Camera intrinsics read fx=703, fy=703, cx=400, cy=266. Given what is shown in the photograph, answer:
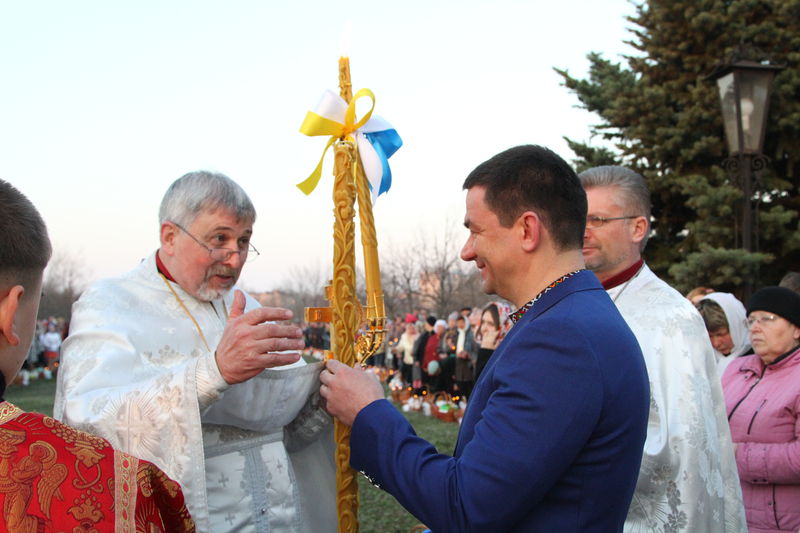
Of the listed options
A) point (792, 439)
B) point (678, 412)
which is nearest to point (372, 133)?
point (678, 412)

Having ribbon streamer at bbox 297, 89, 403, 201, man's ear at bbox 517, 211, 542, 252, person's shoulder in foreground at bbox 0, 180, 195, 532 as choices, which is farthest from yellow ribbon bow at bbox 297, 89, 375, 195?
person's shoulder in foreground at bbox 0, 180, 195, 532

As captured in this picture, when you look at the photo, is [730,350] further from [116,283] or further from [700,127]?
[700,127]

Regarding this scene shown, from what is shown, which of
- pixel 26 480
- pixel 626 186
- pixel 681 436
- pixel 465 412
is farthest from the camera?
pixel 626 186

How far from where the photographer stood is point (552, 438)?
5.94ft

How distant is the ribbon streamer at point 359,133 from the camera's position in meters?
2.67

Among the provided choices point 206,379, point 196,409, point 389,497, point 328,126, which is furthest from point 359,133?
point 389,497

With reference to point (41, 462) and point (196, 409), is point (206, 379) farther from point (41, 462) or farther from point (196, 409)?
point (41, 462)

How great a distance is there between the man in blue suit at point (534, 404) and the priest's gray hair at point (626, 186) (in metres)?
1.35

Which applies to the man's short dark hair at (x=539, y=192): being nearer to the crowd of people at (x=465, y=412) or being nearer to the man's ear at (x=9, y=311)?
the crowd of people at (x=465, y=412)

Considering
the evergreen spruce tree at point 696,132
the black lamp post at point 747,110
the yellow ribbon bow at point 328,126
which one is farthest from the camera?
the evergreen spruce tree at point 696,132

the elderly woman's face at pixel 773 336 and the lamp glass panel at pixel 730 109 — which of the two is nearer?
the elderly woman's face at pixel 773 336

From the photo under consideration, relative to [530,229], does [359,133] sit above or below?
above

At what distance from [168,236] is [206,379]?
2.88 feet

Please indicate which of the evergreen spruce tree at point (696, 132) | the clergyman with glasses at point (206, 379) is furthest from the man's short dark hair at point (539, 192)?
the evergreen spruce tree at point (696, 132)
